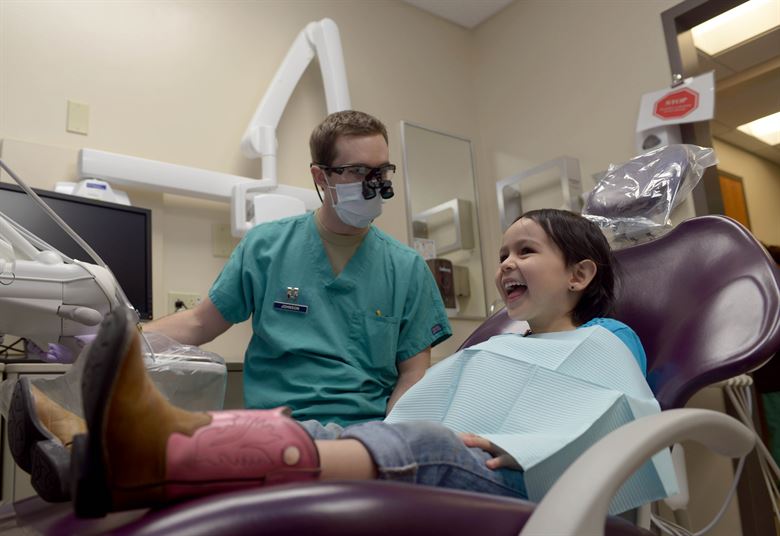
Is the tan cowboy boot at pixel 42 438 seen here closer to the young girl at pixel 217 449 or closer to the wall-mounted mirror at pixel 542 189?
the young girl at pixel 217 449

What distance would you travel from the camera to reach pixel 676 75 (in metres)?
2.61

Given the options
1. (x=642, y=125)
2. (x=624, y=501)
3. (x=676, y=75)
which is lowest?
(x=624, y=501)

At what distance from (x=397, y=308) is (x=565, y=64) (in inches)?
76.0

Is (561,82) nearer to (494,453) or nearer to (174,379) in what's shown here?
(174,379)

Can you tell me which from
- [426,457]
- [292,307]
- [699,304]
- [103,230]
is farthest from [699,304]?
[103,230]

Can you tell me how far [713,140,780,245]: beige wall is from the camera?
4.71 m

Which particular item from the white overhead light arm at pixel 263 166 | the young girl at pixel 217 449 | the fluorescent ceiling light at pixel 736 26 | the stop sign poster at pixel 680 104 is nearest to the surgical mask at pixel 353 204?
the young girl at pixel 217 449

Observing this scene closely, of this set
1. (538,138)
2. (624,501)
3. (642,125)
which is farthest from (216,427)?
(538,138)

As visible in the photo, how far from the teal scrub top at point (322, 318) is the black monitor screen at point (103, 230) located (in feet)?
1.72

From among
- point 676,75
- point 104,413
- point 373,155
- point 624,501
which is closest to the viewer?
point 104,413

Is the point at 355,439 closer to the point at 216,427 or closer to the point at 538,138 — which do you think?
the point at 216,427

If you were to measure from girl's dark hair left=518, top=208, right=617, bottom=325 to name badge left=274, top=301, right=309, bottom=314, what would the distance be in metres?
0.59

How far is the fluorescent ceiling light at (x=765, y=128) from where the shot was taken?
4.52 m

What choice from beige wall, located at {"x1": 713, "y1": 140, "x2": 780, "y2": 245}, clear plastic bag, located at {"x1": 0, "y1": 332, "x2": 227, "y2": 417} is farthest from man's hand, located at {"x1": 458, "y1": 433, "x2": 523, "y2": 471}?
beige wall, located at {"x1": 713, "y1": 140, "x2": 780, "y2": 245}
